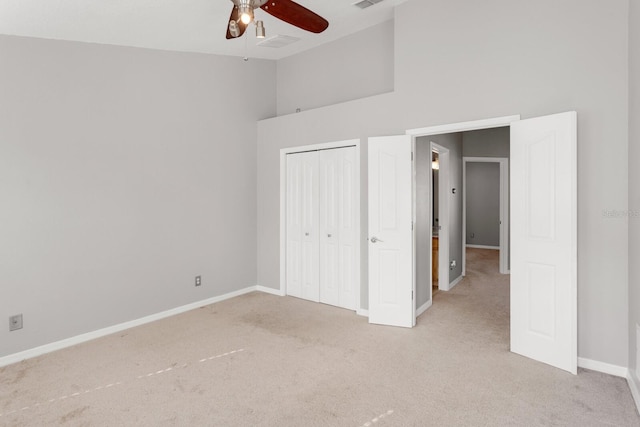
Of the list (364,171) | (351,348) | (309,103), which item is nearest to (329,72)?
(309,103)

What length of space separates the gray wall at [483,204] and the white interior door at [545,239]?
22.2 feet

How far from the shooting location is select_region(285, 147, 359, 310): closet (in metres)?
4.49

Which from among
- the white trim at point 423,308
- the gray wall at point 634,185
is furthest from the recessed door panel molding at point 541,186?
the white trim at point 423,308

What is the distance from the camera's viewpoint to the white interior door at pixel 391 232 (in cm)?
383

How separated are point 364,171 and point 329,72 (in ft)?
5.41

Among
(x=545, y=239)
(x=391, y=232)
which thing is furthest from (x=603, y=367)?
(x=391, y=232)

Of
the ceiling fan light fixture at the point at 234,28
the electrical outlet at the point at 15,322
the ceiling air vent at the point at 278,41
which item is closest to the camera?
the ceiling fan light fixture at the point at 234,28

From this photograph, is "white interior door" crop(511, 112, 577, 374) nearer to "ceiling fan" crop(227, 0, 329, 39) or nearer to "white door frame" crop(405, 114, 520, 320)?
"white door frame" crop(405, 114, 520, 320)

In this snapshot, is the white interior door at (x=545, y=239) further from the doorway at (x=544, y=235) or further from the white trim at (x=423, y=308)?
the white trim at (x=423, y=308)

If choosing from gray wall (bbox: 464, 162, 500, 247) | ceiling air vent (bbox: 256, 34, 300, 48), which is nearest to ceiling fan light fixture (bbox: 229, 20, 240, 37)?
ceiling air vent (bbox: 256, 34, 300, 48)

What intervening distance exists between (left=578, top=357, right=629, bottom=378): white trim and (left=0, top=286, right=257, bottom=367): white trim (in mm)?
3885

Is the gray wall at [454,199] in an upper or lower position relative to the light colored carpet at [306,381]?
upper

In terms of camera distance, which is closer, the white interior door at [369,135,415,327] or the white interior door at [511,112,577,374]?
the white interior door at [511,112,577,374]

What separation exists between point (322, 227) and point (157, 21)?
2.81 metres
